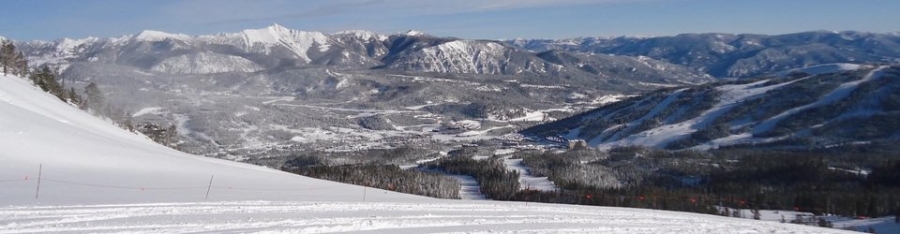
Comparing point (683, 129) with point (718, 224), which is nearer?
point (718, 224)

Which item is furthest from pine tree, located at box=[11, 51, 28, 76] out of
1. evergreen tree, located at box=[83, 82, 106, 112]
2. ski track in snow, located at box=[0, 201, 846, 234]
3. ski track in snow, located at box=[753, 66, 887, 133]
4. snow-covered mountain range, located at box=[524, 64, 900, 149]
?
ski track in snow, located at box=[753, 66, 887, 133]

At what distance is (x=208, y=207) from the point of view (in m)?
25.6

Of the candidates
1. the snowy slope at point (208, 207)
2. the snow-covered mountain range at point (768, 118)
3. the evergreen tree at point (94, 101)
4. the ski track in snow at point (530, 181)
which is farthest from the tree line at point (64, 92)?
the snow-covered mountain range at point (768, 118)

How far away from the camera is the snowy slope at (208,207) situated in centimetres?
2194

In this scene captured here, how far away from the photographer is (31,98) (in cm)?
6525

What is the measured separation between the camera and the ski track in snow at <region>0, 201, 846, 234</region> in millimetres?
21000

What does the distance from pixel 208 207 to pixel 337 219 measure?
4.89 meters

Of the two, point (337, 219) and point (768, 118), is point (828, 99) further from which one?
point (337, 219)

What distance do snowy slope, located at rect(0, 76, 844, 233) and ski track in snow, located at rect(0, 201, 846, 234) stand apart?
0.11ft

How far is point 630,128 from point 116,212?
522 ft

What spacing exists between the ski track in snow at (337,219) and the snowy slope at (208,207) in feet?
0.11

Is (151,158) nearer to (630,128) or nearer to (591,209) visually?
(591,209)

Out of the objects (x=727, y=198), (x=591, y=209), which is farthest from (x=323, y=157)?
(x=591, y=209)

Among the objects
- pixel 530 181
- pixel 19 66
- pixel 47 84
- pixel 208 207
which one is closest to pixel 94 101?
pixel 19 66
